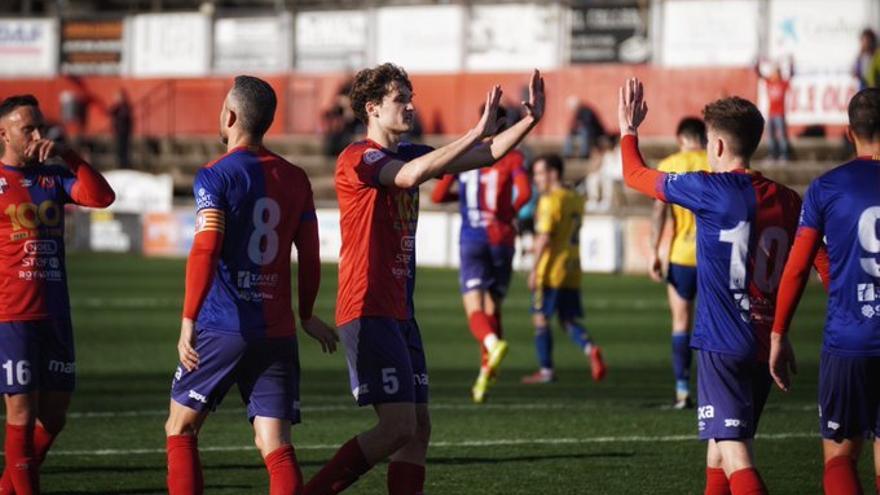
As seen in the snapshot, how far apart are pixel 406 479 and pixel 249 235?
151 centimetres

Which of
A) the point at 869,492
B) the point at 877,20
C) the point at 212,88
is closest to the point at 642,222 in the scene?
the point at 877,20

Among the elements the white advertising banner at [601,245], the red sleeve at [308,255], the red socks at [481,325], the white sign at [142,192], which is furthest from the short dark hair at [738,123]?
the white sign at [142,192]

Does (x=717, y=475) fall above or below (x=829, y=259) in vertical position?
below

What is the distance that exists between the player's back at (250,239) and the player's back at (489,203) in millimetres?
7503

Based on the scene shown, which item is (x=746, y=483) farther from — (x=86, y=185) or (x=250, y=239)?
(x=86, y=185)

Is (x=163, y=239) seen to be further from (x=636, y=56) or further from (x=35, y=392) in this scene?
(x=35, y=392)

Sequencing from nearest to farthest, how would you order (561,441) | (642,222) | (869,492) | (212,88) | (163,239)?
(869,492) → (561,441) → (642,222) → (163,239) → (212,88)

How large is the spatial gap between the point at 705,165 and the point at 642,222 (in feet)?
59.0

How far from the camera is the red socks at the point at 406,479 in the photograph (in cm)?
830

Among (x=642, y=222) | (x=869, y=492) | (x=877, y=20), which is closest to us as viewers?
(x=869, y=492)

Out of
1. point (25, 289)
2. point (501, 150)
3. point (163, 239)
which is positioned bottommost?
point (163, 239)

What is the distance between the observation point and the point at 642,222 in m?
31.2

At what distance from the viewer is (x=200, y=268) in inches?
293

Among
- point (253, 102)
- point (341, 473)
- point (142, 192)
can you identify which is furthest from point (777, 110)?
point (253, 102)
